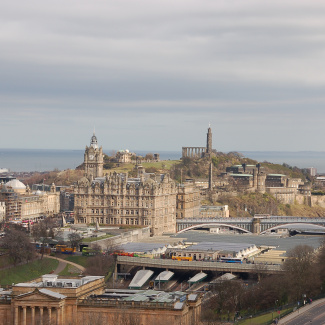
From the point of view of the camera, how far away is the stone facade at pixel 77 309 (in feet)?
231

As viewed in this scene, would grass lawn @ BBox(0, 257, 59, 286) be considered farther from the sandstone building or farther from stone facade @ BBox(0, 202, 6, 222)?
stone facade @ BBox(0, 202, 6, 222)

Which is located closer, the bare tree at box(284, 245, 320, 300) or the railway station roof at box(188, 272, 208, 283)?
the bare tree at box(284, 245, 320, 300)

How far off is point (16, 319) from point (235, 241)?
8399 cm

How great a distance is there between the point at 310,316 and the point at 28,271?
43.4m

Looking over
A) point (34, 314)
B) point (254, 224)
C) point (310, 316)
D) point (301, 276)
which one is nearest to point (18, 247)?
point (301, 276)

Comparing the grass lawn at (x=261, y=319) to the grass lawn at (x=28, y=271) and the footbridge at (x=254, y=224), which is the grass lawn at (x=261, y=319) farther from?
the footbridge at (x=254, y=224)

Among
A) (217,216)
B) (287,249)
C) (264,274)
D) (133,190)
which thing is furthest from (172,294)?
(217,216)

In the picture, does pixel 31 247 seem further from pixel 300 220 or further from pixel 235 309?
pixel 300 220

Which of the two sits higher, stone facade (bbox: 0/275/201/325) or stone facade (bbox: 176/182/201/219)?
stone facade (bbox: 176/182/201/219)

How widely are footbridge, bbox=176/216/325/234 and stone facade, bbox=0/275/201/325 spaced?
10431 centimetres

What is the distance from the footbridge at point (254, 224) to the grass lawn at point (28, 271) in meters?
56.3

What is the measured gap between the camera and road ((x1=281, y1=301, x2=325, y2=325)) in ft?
269

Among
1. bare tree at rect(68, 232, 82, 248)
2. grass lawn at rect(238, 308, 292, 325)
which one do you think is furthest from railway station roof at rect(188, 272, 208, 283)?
grass lawn at rect(238, 308, 292, 325)

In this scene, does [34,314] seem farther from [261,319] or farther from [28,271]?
[28,271]
